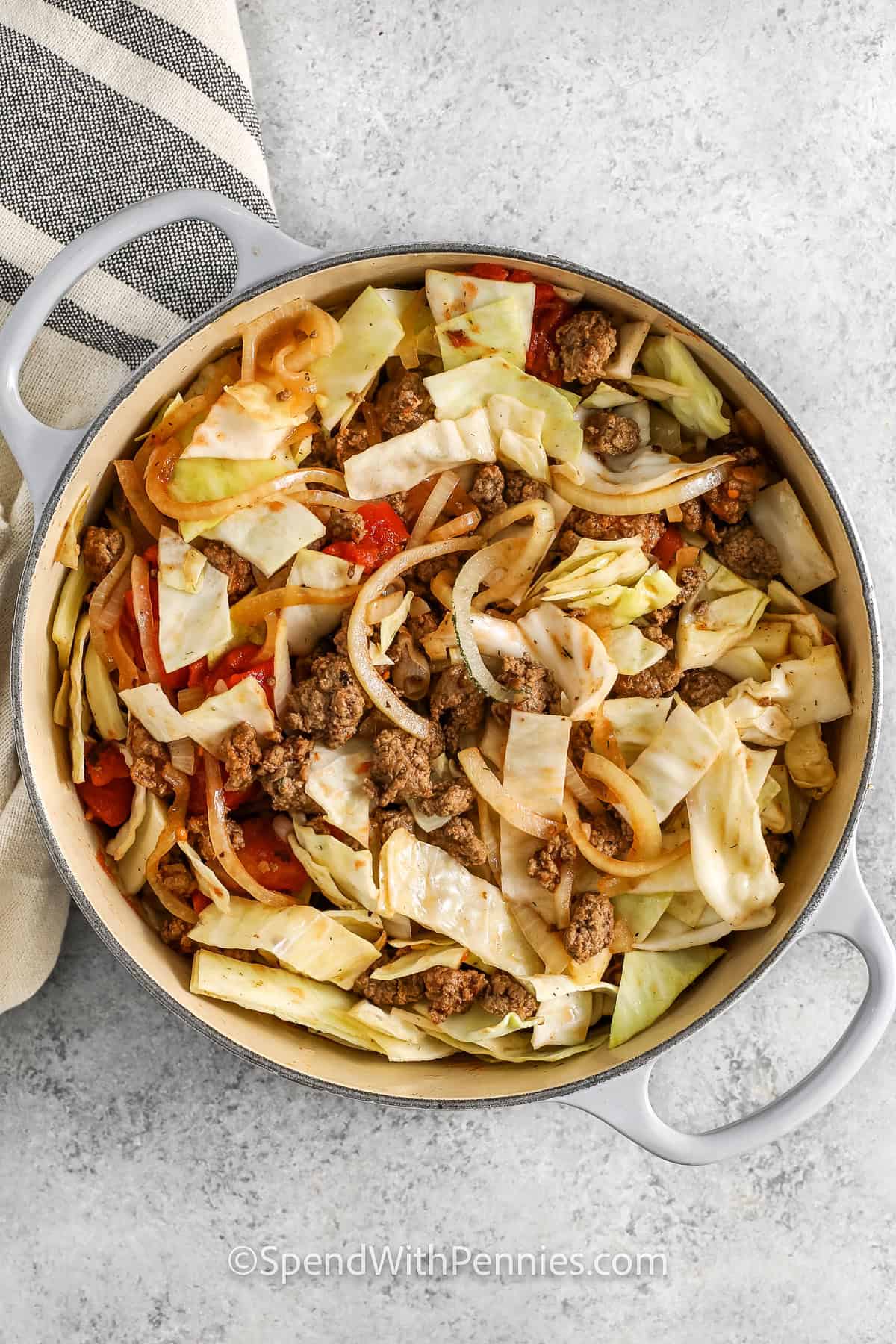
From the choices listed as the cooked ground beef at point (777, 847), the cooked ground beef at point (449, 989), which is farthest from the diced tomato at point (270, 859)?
the cooked ground beef at point (777, 847)

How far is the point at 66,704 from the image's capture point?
2.43 metres

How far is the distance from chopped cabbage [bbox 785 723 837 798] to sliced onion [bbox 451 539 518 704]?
25.4 inches

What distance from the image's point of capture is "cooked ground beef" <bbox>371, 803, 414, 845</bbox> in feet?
7.89

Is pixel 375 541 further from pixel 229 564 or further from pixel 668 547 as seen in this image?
pixel 668 547

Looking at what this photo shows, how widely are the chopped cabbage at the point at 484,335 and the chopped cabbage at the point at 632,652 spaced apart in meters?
0.67

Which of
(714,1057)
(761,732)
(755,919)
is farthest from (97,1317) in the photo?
(761,732)

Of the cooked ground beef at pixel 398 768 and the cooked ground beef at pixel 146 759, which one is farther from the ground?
the cooked ground beef at pixel 398 768

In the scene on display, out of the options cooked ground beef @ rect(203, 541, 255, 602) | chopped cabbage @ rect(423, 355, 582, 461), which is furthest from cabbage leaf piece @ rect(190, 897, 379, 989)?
chopped cabbage @ rect(423, 355, 582, 461)

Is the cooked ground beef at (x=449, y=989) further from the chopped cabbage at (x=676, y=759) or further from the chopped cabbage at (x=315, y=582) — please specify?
the chopped cabbage at (x=315, y=582)

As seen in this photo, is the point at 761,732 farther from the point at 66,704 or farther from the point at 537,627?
the point at 66,704

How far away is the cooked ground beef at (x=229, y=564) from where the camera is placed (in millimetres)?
2402

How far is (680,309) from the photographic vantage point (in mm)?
2752

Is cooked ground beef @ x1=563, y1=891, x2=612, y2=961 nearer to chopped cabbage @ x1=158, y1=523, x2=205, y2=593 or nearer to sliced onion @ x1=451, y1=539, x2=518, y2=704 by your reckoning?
sliced onion @ x1=451, y1=539, x2=518, y2=704

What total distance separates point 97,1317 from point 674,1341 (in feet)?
4.74
